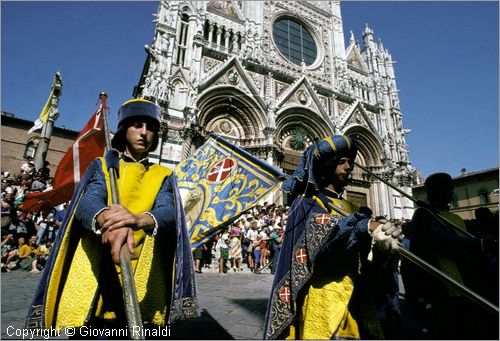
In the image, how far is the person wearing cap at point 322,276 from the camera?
5.54 ft

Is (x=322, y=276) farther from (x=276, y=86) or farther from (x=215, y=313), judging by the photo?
(x=276, y=86)

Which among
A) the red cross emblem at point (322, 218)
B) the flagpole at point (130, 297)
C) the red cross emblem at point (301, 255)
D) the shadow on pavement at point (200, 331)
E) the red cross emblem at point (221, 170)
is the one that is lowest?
the shadow on pavement at point (200, 331)

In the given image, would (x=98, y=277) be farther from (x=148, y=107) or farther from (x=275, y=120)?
(x=275, y=120)

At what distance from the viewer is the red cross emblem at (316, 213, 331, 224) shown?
178 cm

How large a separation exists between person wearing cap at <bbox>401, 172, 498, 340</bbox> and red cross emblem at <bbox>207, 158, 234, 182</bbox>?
8.26 ft

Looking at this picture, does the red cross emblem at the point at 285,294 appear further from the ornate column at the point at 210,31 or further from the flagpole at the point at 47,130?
the ornate column at the point at 210,31

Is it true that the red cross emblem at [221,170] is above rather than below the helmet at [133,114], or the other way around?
above

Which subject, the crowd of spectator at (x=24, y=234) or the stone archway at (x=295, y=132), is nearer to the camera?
the crowd of spectator at (x=24, y=234)

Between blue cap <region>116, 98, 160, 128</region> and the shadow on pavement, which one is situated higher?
blue cap <region>116, 98, 160, 128</region>

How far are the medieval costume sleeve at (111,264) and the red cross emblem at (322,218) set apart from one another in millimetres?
911

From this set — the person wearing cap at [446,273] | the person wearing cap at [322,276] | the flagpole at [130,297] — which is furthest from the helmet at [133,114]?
the person wearing cap at [446,273]

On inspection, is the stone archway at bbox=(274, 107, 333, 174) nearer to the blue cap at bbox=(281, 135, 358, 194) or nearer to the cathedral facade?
the cathedral facade

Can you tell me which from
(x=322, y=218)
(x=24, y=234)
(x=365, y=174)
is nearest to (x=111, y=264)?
(x=322, y=218)

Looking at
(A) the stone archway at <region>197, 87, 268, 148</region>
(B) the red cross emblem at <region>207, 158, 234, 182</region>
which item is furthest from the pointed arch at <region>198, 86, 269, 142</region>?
(B) the red cross emblem at <region>207, 158, 234, 182</region>
